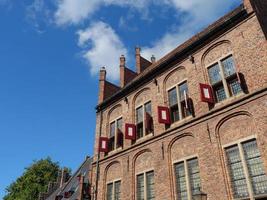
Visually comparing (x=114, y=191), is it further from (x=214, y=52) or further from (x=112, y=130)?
(x=214, y=52)

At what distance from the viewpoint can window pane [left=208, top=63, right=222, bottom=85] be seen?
1157 centimetres

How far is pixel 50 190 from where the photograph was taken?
31.1m

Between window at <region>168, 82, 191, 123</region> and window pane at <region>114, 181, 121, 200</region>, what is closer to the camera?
window at <region>168, 82, 191, 123</region>

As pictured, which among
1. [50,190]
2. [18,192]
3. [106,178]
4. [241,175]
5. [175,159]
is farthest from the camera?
[18,192]

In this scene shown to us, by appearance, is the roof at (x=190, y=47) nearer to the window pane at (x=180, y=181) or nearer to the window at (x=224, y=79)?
the window at (x=224, y=79)

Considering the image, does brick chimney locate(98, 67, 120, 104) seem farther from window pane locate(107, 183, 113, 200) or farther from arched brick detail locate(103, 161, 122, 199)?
window pane locate(107, 183, 113, 200)

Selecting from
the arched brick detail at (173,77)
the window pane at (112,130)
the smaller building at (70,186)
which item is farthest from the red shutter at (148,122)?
the smaller building at (70,186)

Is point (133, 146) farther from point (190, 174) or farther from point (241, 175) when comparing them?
point (241, 175)

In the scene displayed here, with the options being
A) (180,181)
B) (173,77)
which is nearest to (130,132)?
(173,77)

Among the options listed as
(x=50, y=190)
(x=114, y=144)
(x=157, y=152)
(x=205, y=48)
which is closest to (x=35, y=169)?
(x=50, y=190)

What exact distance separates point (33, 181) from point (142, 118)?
25.5 metres

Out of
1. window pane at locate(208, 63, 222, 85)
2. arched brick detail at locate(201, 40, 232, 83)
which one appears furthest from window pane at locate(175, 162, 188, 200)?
arched brick detail at locate(201, 40, 232, 83)

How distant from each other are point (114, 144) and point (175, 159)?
477cm

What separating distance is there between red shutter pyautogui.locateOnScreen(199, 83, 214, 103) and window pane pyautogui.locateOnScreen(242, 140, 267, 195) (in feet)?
7.31
